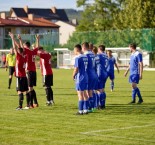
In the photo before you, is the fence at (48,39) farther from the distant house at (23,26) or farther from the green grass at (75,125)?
the green grass at (75,125)

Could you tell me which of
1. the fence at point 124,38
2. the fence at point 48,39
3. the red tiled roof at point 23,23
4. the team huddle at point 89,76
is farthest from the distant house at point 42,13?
the team huddle at point 89,76

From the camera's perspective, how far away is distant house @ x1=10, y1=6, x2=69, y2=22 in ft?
538

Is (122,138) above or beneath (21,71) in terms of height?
beneath

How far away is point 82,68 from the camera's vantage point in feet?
54.0

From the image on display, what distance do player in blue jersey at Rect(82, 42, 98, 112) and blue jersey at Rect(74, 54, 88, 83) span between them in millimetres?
200

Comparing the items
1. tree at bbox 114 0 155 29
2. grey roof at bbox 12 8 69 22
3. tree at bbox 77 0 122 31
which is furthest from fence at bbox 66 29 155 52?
grey roof at bbox 12 8 69 22

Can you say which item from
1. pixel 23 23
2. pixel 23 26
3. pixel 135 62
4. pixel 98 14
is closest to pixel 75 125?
pixel 135 62

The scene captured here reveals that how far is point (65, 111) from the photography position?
1750 centimetres

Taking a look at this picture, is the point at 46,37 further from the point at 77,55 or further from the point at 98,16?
the point at 77,55

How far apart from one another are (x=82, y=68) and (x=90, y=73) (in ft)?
1.68

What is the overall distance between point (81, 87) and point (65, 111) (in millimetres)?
1440

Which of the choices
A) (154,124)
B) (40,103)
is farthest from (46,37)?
(154,124)

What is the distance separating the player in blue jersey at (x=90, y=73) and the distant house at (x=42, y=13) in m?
145

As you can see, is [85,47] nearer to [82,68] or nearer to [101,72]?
[82,68]
